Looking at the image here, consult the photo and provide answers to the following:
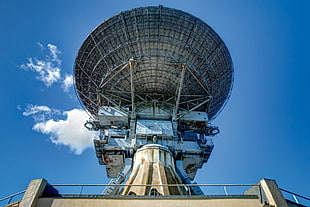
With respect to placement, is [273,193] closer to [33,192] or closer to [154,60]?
[33,192]

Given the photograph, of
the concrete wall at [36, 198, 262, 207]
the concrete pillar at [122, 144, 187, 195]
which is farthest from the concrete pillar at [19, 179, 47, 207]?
the concrete pillar at [122, 144, 187, 195]

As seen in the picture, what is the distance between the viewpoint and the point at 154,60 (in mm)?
19688

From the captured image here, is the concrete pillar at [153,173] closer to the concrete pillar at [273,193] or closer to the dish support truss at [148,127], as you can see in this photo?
the dish support truss at [148,127]

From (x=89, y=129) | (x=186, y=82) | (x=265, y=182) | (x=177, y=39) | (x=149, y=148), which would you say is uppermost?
(x=177, y=39)

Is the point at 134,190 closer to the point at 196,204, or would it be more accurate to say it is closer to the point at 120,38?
the point at 196,204

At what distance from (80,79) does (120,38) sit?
5.98 meters

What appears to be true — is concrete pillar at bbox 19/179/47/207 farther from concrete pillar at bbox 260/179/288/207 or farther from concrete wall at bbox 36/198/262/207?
concrete pillar at bbox 260/179/288/207

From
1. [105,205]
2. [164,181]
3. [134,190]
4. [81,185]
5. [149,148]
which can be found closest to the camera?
[105,205]

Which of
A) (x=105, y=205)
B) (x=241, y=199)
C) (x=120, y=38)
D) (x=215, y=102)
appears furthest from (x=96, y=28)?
(x=241, y=199)

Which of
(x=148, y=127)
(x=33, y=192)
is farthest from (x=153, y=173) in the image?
(x=33, y=192)

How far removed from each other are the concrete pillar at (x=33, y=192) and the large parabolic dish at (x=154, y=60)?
10208 mm

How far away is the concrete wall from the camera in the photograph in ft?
28.8

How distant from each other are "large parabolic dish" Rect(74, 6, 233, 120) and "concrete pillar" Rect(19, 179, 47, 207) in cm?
1021

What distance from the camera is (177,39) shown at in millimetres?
19500
